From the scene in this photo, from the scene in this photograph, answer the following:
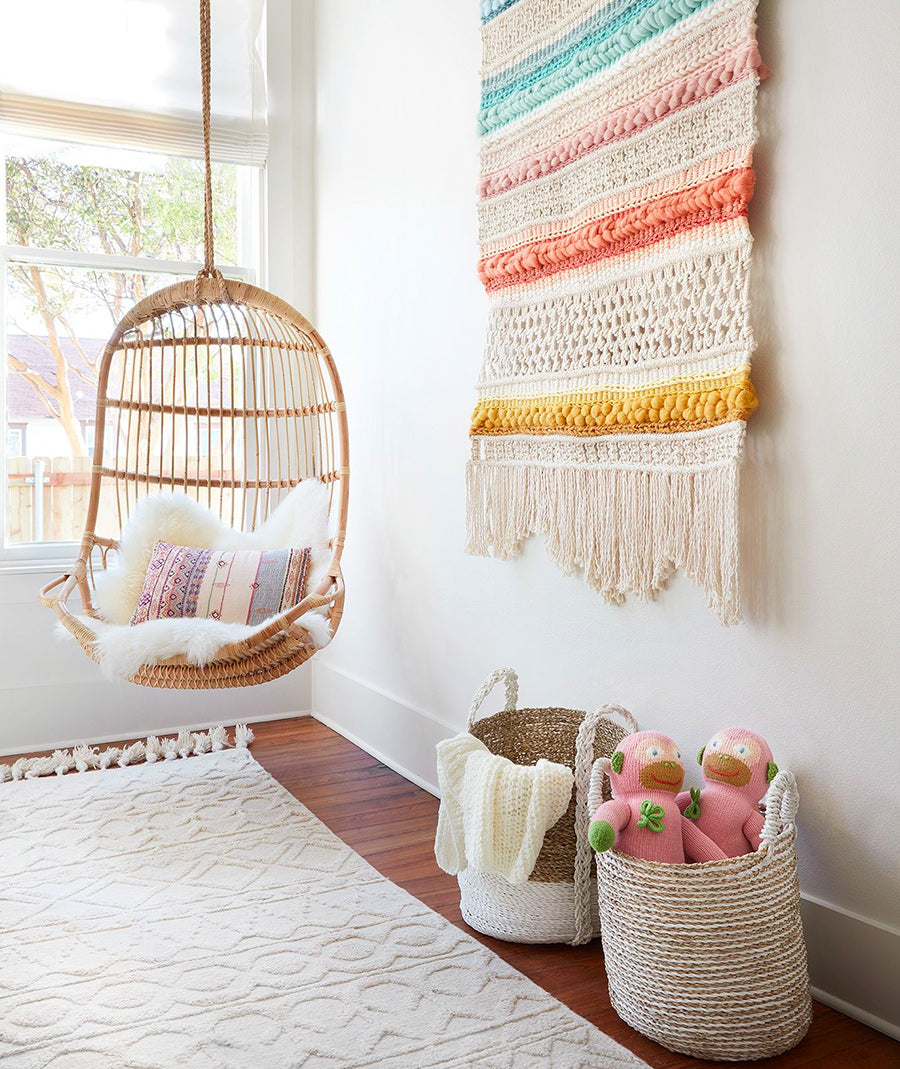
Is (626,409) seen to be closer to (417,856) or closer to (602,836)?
(602,836)

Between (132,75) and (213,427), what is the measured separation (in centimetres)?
114

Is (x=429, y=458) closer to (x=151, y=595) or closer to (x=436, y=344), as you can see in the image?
(x=436, y=344)

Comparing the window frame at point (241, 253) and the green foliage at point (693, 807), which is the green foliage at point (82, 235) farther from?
the green foliage at point (693, 807)

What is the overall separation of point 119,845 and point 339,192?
209 centimetres

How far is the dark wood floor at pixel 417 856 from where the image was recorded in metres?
1.43

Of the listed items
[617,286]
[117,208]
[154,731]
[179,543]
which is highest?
[117,208]

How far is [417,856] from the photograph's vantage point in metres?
2.18

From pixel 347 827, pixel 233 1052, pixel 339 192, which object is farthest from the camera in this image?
pixel 339 192

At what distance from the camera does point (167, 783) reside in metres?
2.61

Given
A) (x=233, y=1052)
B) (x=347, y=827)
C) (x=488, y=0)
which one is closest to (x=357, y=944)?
(x=233, y=1052)

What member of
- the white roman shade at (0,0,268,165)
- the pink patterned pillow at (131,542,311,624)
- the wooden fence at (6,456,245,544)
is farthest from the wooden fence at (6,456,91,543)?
the white roman shade at (0,0,268,165)

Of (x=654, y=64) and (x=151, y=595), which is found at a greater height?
(x=654, y=64)

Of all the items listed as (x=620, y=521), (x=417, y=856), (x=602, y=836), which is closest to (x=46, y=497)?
(x=417, y=856)

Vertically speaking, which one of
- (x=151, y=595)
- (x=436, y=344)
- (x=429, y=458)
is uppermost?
(x=436, y=344)
